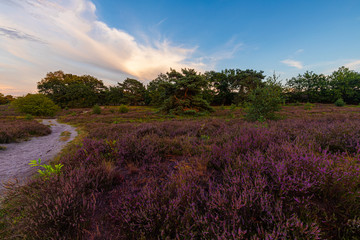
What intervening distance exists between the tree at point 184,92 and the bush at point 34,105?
17423 millimetres

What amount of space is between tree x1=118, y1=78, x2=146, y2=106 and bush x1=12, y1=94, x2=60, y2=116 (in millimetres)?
28491

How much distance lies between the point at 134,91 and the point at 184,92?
35710mm

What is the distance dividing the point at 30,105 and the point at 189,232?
86.8 ft

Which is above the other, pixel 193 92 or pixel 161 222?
pixel 193 92

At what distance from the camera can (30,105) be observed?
1770 centimetres

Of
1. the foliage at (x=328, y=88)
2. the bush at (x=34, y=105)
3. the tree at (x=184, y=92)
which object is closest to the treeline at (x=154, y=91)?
the tree at (x=184, y=92)

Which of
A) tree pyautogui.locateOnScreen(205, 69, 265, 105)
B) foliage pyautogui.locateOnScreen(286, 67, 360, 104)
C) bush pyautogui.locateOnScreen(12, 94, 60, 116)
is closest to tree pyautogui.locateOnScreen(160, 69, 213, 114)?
bush pyautogui.locateOnScreen(12, 94, 60, 116)

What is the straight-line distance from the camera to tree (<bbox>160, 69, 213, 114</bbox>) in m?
16.9

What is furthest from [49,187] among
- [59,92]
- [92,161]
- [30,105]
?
[59,92]

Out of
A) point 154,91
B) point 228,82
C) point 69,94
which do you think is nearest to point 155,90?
point 154,91

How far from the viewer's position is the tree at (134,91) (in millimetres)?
48375

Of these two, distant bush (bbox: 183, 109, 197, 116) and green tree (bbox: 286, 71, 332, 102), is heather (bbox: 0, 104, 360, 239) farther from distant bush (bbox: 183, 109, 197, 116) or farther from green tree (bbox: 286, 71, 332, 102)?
green tree (bbox: 286, 71, 332, 102)

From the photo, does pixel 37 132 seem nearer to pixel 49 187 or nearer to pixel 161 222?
pixel 49 187

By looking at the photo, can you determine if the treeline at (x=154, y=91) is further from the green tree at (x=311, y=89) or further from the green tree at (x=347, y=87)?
the green tree at (x=347, y=87)
